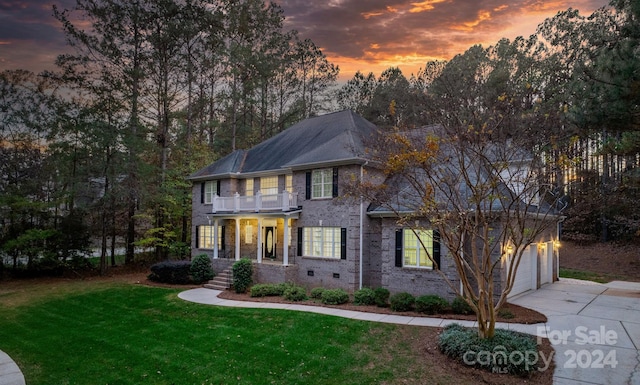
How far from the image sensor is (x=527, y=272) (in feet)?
51.6

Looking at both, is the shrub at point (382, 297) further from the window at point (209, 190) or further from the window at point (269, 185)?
the window at point (209, 190)

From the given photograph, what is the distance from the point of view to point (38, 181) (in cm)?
2400

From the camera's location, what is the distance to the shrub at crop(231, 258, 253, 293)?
17.4m

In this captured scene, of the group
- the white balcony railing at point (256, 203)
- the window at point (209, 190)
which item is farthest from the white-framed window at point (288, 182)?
→ the window at point (209, 190)

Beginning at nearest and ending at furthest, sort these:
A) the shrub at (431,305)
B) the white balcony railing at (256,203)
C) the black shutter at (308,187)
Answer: the shrub at (431,305) → the black shutter at (308,187) → the white balcony railing at (256,203)

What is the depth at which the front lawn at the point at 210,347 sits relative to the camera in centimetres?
830

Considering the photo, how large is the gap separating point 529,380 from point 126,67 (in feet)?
91.5

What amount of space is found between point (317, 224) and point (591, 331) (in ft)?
35.9

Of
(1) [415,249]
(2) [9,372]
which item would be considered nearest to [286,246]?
(1) [415,249]

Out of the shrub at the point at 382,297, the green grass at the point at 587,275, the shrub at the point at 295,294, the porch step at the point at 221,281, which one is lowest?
the green grass at the point at 587,275

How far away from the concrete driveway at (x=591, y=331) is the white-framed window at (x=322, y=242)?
24.4 feet

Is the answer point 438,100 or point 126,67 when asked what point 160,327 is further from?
point 126,67

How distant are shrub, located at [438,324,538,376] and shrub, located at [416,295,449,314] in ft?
10.7

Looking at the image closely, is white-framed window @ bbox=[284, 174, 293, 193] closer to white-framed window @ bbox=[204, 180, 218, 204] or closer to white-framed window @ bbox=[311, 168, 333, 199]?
white-framed window @ bbox=[311, 168, 333, 199]
